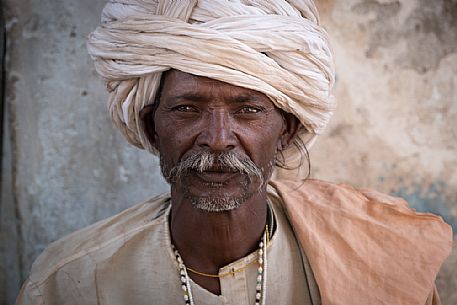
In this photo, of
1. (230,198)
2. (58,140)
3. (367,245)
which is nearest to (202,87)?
(230,198)

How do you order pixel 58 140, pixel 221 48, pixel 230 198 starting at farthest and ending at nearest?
pixel 58 140 → pixel 230 198 → pixel 221 48

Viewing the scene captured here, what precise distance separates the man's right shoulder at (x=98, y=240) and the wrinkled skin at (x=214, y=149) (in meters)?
0.14

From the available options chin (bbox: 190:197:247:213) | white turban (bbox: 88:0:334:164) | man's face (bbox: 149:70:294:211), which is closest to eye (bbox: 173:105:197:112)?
man's face (bbox: 149:70:294:211)

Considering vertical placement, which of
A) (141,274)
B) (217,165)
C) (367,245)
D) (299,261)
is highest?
(217,165)

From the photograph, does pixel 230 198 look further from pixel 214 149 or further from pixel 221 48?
pixel 221 48

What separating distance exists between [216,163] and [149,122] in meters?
0.40

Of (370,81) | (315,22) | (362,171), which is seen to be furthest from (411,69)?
(315,22)

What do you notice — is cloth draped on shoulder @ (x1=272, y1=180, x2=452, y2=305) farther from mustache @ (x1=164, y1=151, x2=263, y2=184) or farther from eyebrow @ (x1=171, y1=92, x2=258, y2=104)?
eyebrow @ (x1=171, y1=92, x2=258, y2=104)

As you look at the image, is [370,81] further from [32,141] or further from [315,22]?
[32,141]

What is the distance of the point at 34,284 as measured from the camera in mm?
2271

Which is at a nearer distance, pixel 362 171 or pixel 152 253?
pixel 152 253

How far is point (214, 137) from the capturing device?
199 centimetres

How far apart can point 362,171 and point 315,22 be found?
99cm

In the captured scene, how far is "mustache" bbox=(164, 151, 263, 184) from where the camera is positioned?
1.99m
